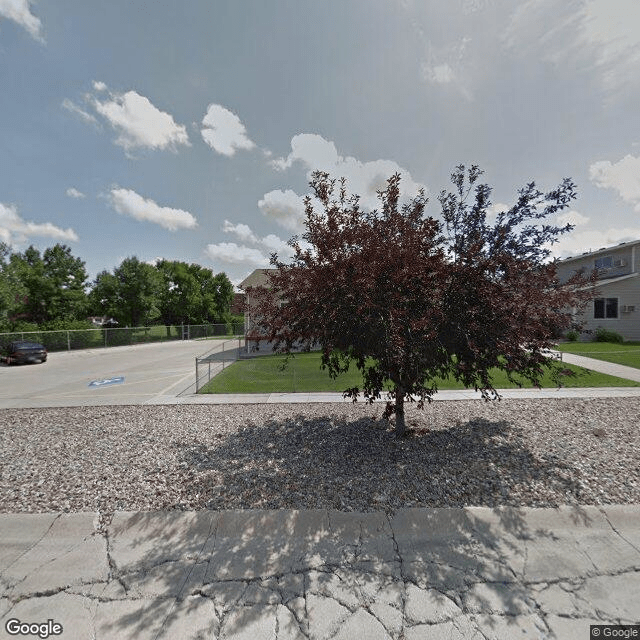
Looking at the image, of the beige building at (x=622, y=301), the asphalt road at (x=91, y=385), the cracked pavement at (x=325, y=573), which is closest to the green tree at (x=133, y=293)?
the asphalt road at (x=91, y=385)

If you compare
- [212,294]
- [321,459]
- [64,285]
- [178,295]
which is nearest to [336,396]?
[321,459]

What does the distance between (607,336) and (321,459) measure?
992 inches

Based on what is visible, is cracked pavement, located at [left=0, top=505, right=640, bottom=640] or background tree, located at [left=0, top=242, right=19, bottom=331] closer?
cracked pavement, located at [left=0, top=505, right=640, bottom=640]

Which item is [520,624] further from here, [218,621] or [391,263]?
[391,263]

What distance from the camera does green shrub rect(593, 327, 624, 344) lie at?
20.2 metres

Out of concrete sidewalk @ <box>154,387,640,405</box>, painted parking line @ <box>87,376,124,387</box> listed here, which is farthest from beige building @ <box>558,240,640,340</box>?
painted parking line @ <box>87,376,124,387</box>

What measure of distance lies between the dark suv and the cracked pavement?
20.4 meters

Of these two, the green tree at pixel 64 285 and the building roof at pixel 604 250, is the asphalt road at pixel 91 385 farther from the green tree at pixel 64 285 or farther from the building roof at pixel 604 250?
the building roof at pixel 604 250

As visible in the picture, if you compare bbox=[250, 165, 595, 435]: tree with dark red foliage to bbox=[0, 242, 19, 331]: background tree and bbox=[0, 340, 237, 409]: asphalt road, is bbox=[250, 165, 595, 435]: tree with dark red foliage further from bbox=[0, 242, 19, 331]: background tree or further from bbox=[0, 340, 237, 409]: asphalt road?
bbox=[0, 242, 19, 331]: background tree

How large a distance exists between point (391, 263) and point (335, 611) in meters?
3.41

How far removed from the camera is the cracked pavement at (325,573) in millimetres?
2207

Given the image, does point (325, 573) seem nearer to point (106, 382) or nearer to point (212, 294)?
point (106, 382)

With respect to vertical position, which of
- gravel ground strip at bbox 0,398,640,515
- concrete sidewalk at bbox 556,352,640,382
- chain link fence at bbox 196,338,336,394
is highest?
concrete sidewalk at bbox 556,352,640,382

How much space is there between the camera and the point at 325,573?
8.64 ft
